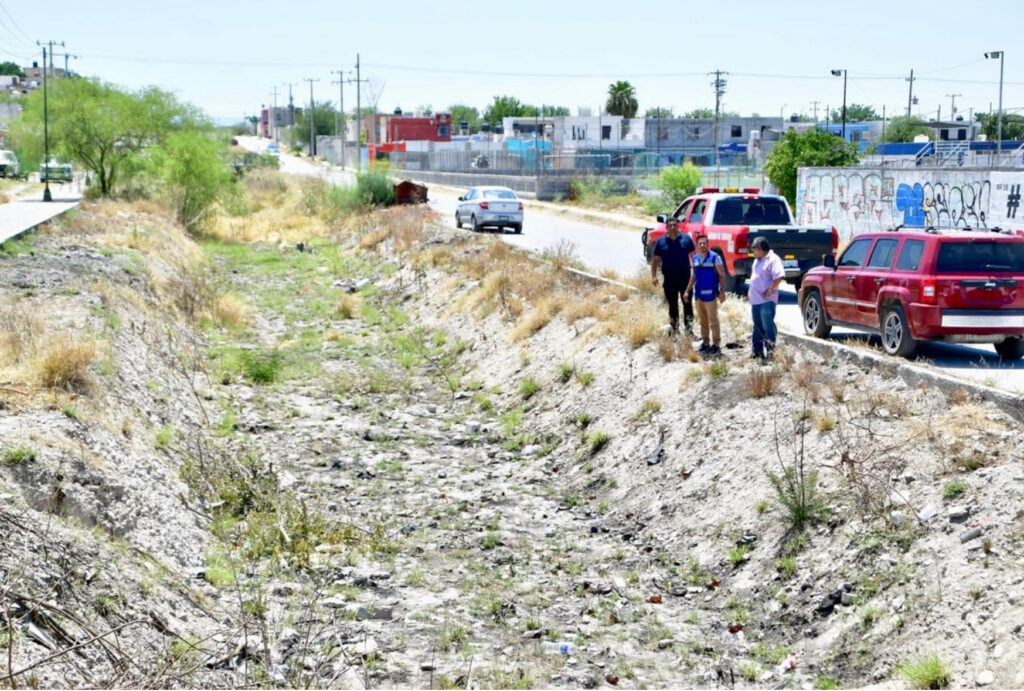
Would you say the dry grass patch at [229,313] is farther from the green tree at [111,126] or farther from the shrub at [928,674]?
the green tree at [111,126]

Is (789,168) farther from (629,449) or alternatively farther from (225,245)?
(629,449)

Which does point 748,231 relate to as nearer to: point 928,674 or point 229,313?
point 229,313

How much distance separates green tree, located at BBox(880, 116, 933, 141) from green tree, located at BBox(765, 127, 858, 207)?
165 ft

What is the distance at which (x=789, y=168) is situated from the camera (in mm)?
43219

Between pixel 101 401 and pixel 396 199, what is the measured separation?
41.0m

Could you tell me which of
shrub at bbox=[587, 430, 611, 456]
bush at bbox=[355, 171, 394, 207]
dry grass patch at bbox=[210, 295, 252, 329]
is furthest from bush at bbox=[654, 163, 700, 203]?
shrub at bbox=[587, 430, 611, 456]

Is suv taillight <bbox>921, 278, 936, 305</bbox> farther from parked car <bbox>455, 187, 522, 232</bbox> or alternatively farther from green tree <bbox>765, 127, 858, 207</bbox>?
green tree <bbox>765, 127, 858, 207</bbox>

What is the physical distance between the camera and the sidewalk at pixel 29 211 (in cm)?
3494

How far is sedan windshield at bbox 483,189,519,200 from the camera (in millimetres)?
42312

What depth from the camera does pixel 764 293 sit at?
46.7ft

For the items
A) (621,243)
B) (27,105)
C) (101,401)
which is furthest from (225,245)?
(101,401)

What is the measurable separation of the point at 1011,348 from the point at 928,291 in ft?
5.71

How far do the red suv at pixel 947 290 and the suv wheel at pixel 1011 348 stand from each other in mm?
12

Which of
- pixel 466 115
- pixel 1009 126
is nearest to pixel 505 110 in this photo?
pixel 466 115
